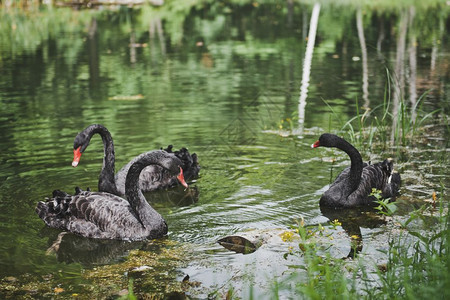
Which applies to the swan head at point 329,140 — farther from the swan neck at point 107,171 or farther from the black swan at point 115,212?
the swan neck at point 107,171

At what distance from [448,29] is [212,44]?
7.40 meters

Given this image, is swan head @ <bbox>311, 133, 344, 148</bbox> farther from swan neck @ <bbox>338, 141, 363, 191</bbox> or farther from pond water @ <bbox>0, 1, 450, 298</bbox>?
pond water @ <bbox>0, 1, 450, 298</bbox>

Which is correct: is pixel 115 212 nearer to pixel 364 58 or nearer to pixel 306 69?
pixel 306 69

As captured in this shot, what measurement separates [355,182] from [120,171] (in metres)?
2.46

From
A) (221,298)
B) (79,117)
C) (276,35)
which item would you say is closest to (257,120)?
(79,117)

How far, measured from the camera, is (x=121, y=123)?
907cm

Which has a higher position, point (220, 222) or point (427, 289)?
point (427, 289)

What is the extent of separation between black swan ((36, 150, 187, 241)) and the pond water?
14 centimetres

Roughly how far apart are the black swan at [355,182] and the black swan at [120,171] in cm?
138

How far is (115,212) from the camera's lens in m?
5.37

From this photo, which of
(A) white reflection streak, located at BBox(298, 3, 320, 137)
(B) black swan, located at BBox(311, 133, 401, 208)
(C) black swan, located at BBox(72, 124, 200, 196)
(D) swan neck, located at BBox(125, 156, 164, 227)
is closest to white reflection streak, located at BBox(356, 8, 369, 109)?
(A) white reflection streak, located at BBox(298, 3, 320, 137)

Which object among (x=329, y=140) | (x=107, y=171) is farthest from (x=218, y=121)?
(x=329, y=140)

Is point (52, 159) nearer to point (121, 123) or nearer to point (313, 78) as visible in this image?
point (121, 123)

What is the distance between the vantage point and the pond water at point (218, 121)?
16.8 ft
